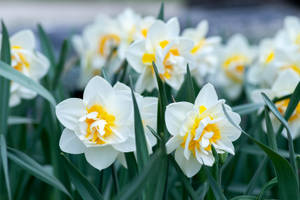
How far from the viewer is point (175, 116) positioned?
34.5 inches

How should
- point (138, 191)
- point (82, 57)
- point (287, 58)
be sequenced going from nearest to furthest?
point (138, 191)
point (287, 58)
point (82, 57)

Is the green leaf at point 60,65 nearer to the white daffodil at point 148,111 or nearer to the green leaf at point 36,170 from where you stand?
the green leaf at point 36,170

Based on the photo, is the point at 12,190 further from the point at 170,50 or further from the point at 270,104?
the point at 270,104

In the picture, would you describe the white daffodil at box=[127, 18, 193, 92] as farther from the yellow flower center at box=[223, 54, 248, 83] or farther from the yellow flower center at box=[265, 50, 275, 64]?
the yellow flower center at box=[223, 54, 248, 83]

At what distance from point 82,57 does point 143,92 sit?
1.72 feet

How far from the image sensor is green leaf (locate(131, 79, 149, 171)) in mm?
823

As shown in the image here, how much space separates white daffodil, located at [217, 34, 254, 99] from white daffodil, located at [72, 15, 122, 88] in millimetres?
391

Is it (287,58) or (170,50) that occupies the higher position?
(170,50)

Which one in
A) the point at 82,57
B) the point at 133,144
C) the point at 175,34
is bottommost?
the point at 82,57

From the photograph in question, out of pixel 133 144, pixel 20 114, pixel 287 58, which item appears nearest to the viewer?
pixel 133 144

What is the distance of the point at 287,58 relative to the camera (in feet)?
4.53

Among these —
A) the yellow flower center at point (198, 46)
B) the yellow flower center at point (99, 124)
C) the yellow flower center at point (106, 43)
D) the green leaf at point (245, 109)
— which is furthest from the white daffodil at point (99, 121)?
the yellow flower center at point (106, 43)

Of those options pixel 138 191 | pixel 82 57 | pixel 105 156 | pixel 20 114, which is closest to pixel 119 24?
pixel 82 57

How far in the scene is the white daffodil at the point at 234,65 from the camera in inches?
68.9
